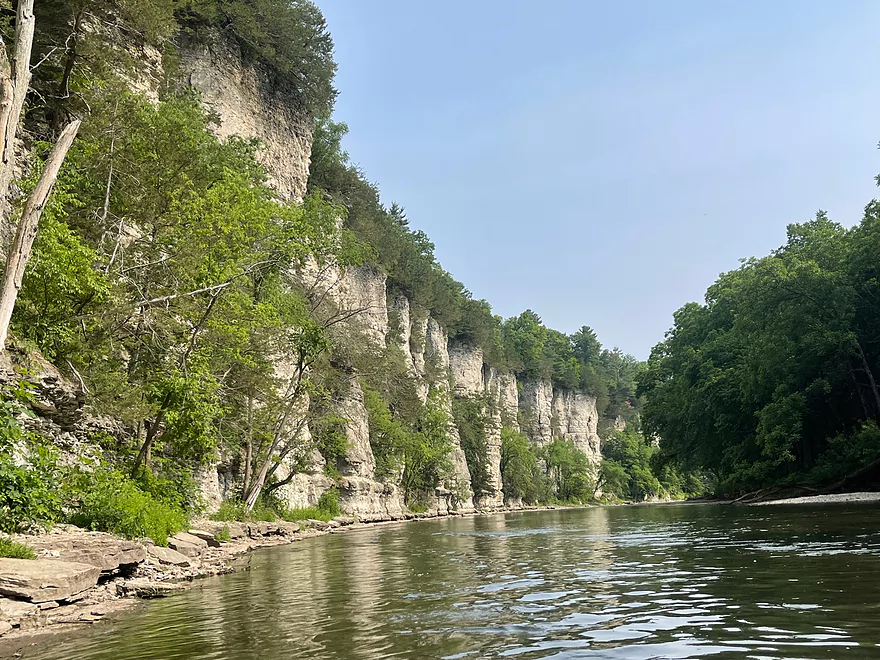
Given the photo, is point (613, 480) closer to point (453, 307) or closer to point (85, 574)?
point (453, 307)

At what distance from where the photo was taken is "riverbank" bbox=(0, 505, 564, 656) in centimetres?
792

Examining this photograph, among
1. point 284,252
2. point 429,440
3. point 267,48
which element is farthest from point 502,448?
point 284,252

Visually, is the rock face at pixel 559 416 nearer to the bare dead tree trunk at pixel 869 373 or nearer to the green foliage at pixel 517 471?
the green foliage at pixel 517 471

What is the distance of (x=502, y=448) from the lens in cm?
8525

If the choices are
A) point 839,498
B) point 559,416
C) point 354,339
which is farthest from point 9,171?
point 559,416

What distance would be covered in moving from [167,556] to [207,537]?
485cm

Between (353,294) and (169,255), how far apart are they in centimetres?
3578

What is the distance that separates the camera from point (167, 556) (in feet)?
43.4

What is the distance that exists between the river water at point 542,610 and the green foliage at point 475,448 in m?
65.1

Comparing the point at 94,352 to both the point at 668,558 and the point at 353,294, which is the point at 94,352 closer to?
the point at 668,558

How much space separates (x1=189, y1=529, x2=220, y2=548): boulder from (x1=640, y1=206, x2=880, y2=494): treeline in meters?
27.5

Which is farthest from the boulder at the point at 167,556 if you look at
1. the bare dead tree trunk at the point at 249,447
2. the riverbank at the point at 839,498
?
the riverbank at the point at 839,498

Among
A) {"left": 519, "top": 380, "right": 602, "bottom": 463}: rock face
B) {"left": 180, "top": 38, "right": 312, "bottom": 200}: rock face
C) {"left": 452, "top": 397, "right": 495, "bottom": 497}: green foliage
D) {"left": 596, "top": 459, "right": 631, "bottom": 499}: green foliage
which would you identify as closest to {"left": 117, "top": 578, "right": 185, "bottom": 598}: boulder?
{"left": 180, "top": 38, "right": 312, "bottom": 200}: rock face

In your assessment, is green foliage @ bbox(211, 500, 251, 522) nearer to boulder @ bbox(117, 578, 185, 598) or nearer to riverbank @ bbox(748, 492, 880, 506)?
boulder @ bbox(117, 578, 185, 598)
